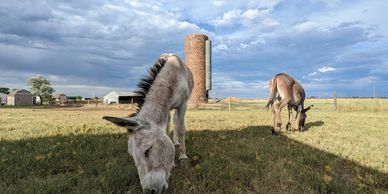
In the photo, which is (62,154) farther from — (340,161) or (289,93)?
(289,93)

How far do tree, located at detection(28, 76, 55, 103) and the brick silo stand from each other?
6619 centimetres

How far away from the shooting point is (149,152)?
291 cm

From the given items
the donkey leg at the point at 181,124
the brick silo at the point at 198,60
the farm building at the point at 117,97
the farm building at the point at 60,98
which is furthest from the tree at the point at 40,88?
the donkey leg at the point at 181,124

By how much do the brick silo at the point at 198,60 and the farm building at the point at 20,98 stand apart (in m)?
63.8

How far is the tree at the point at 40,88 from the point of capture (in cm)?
8375

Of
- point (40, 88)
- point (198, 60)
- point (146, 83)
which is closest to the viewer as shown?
point (146, 83)

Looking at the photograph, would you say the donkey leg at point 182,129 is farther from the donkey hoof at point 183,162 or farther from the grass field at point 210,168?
the grass field at point 210,168

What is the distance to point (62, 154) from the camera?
17.7 ft

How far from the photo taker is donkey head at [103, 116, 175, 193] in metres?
2.79

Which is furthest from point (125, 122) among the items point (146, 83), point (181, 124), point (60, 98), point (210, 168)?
point (60, 98)

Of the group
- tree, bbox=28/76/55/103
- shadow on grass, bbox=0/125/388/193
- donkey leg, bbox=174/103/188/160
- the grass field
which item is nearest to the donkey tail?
the grass field

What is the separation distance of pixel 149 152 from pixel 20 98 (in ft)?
291

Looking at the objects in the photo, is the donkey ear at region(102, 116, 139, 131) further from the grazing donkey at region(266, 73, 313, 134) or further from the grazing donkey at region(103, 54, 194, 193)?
the grazing donkey at region(266, 73, 313, 134)

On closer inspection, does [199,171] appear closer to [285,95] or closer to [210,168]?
[210,168]
